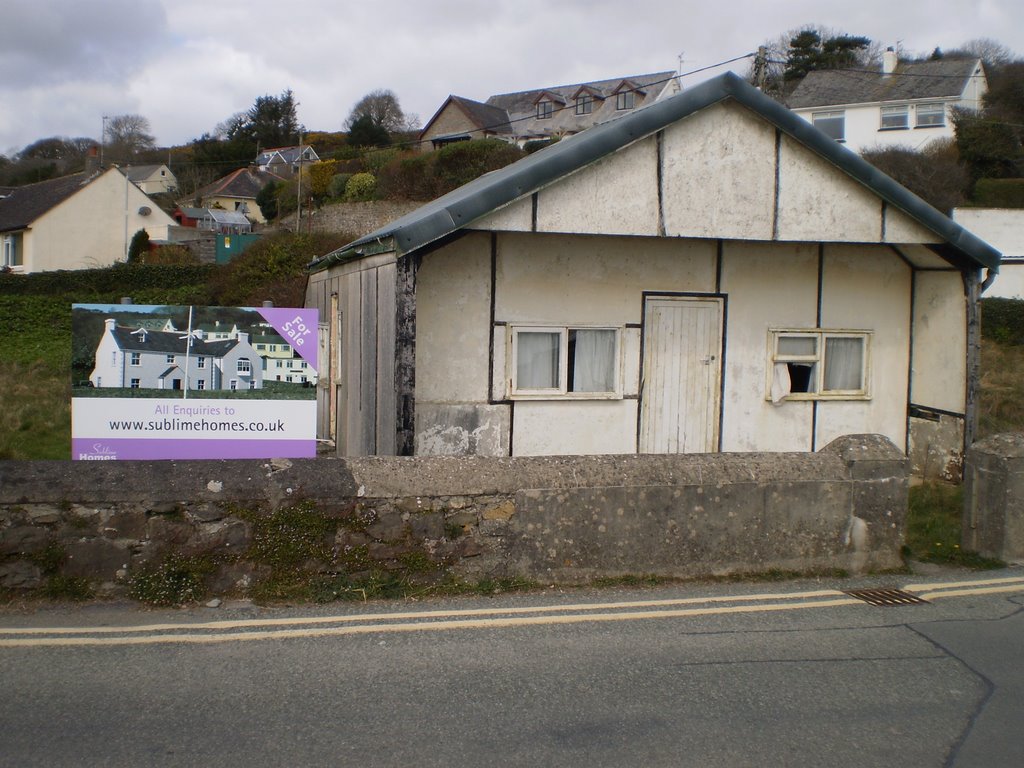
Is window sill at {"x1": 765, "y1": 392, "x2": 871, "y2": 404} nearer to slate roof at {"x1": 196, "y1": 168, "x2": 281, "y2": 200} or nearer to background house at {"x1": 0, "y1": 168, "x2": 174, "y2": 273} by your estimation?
background house at {"x1": 0, "y1": 168, "x2": 174, "y2": 273}

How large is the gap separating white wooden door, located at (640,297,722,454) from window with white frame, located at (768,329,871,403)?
0.83m

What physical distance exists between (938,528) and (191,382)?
786 cm

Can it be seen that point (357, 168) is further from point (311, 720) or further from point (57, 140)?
point (57, 140)

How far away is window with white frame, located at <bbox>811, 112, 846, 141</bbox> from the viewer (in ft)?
173

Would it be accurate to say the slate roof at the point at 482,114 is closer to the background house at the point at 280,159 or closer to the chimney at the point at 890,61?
the background house at the point at 280,159

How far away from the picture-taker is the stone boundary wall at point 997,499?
8.24 metres

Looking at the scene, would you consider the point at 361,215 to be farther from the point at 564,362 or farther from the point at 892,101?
the point at 892,101

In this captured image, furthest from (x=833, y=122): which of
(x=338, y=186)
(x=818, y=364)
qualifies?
(x=818, y=364)

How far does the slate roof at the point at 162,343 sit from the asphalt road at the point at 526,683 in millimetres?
4320

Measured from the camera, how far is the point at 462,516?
23.2 feet

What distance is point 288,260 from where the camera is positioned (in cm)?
3095

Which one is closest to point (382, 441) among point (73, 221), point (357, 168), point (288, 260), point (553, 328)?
point (553, 328)

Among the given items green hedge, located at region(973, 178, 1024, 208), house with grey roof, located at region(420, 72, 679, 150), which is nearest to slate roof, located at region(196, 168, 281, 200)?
house with grey roof, located at region(420, 72, 679, 150)

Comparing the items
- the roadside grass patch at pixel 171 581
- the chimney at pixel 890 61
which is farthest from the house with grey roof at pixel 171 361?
the chimney at pixel 890 61
